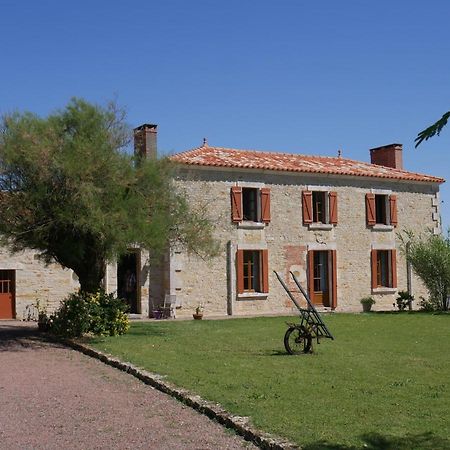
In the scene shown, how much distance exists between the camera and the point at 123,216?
13.6 metres

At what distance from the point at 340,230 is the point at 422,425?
17631 mm

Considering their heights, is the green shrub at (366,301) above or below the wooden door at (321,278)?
below

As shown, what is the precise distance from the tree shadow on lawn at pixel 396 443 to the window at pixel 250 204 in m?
15.9

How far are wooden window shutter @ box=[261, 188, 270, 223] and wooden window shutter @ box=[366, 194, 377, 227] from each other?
4.31m

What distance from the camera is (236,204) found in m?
21.8

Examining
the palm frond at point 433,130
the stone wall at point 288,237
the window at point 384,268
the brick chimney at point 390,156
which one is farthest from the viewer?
the brick chimney at point 390,156

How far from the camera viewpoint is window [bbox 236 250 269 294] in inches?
861

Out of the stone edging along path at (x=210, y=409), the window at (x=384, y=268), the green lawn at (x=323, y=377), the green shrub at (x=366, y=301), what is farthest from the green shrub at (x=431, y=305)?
the stone edging along path at (x=210, y=409)

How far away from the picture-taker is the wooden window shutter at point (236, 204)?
71.4 feet

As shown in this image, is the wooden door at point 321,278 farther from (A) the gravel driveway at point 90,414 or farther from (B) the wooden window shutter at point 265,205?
(A) the gravel driveway at point 90,414

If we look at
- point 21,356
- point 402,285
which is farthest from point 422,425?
point 402,285

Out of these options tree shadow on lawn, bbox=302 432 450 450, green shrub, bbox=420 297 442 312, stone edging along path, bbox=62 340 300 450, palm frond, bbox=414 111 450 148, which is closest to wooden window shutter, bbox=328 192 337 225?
green shrub, bbox=420 297 442 312

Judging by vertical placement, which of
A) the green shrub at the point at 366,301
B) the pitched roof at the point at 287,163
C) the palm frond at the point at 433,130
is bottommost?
the green shrub at the point at 366,301

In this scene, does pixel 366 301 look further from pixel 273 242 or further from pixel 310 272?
pixel 273 242
